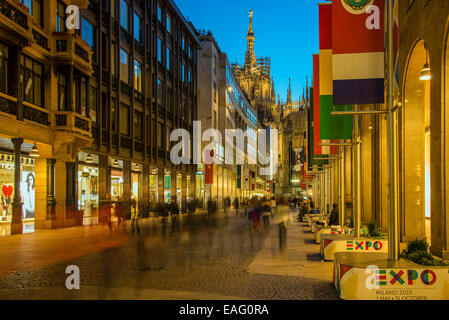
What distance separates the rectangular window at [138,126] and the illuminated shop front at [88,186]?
8.18 metres

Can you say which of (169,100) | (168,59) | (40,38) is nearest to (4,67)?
(40,38)

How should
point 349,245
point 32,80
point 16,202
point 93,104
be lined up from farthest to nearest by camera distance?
point 93,104 < point 32,80 < point 16,202 < point 349,245

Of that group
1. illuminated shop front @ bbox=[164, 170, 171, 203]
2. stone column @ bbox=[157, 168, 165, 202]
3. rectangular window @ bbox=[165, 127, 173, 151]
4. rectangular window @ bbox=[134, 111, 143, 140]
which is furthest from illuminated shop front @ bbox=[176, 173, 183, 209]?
rectangular window @ bbox=[134, 111, 143, 140]

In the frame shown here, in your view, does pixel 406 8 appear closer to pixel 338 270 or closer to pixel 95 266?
pixel 338 270

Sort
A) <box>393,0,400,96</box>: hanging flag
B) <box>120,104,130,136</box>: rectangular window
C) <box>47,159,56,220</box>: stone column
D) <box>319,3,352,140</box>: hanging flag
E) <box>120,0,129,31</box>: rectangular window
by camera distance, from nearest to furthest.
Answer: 1. <box>393,0,400,96</box>: hanging flag
2. <box>319,3,352,140</box>: hanging flag
3. <box>47,159,56,220</box>: stone column
4. <box>120,0,129,31</box>: rectangular window
5. <box>120,104,130,136</box>: rectangular window

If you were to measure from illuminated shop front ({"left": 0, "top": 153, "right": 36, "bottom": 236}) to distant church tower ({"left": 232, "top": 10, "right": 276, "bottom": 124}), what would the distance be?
155m

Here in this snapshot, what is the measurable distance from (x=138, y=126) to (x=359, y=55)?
32468 millimetres

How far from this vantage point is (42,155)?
2664cm

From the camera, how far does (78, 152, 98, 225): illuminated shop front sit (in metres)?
30.6

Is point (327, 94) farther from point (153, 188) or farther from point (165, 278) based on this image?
point (153, 188)

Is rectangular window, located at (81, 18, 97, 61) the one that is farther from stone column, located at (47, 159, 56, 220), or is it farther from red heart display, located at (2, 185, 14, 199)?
red heart display, located at (2, 185, 14, 199)

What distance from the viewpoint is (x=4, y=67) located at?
75.4ft

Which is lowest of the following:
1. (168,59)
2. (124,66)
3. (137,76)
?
(137,76)

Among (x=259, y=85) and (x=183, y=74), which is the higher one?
(x=259, y=85)
